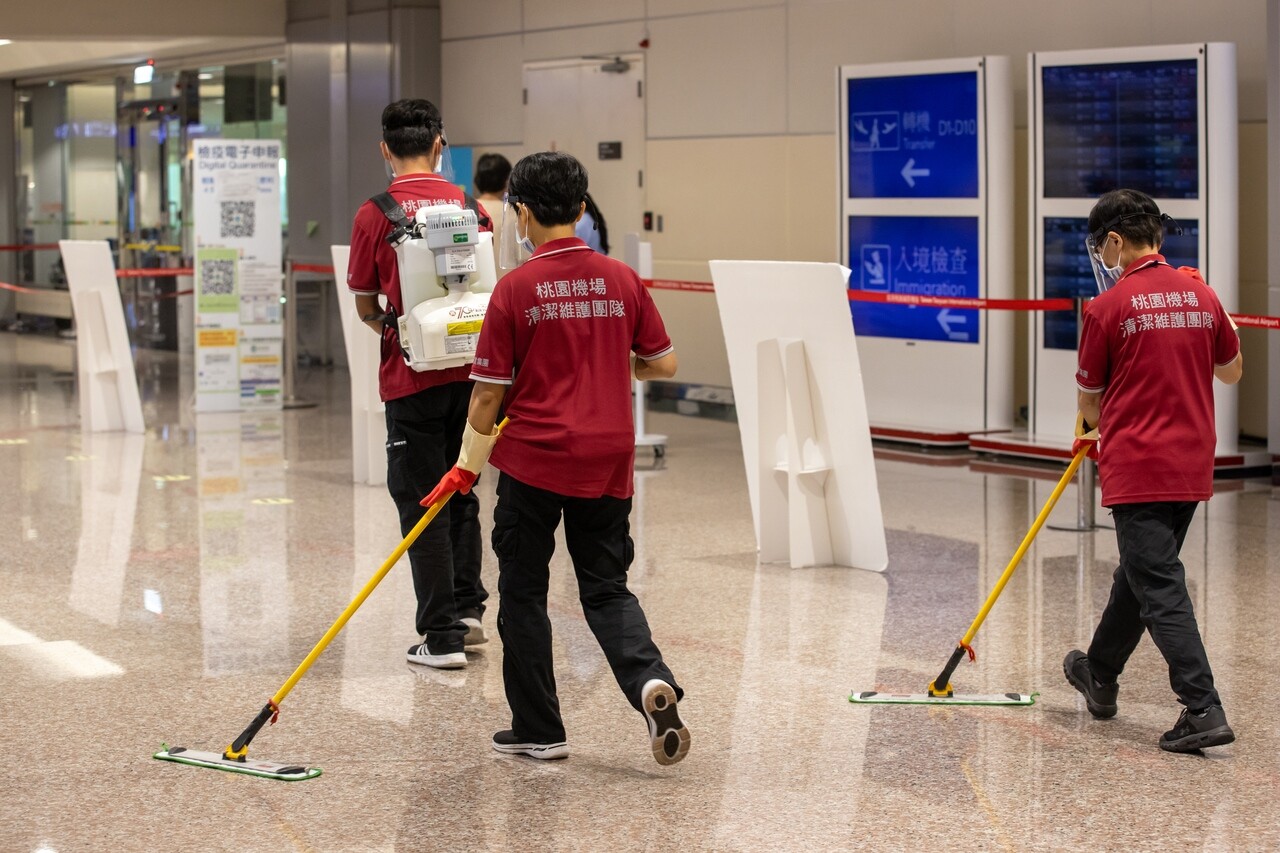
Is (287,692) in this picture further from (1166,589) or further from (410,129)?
(1166,589)

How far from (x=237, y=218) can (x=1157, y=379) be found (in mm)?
8842

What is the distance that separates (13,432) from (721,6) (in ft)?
19.1

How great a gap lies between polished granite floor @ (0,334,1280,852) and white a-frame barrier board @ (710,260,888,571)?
0.66ft

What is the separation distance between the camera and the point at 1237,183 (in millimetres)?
9219

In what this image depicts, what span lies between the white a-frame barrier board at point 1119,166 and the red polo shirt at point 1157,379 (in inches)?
192

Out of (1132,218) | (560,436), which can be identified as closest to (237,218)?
(560,436)

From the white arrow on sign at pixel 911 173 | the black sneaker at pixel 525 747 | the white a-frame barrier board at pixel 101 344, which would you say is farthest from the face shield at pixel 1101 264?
the white a-frame barrier board at pixel 101 344

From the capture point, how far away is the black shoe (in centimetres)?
466

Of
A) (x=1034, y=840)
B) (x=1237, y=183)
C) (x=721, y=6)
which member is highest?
(x=721, y=6)

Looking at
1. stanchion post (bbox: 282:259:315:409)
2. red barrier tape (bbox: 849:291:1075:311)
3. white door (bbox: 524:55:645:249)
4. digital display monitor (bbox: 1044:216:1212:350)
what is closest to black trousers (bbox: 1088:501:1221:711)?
red barrier tape (bbox: 849:291:1075:311)

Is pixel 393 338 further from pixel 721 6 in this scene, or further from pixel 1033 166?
pixel 721 6

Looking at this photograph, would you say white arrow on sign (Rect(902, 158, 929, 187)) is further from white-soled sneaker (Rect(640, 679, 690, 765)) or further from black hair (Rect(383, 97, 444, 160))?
white-soled sneaker (Rect(640, 679, 690, 765))

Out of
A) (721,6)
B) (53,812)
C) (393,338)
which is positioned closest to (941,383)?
(721,6)

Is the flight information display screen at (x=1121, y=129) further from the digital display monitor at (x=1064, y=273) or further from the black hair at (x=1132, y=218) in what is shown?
the black hair at (x=1132, y=218)
